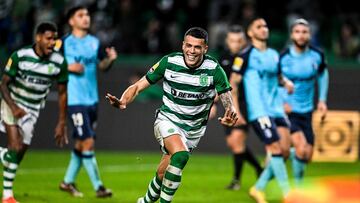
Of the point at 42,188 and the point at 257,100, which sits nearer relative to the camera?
the point at 257,100

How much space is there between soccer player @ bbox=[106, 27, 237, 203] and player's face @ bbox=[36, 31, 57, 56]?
2.14m

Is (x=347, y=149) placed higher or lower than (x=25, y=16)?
lower

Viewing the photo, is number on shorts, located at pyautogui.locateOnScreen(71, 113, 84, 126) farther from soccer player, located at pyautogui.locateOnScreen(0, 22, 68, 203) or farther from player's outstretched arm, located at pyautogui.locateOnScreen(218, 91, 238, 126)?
player's outstretched arm, located at pyautogui.locateOnScreen(218, 91, 238, 126)

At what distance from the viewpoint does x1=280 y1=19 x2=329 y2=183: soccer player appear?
11492 millimetres

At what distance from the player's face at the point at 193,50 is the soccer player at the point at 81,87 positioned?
11.1 feet

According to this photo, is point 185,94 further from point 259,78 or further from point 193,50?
point 259,78

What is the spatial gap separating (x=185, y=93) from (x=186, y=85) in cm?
8

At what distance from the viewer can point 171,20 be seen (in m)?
20.7

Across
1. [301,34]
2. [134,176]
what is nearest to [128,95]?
[301,34]

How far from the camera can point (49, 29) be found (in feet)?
31.9

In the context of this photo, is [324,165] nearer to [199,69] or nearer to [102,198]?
[102,198]

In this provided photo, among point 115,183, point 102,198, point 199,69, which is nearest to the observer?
point 199,69

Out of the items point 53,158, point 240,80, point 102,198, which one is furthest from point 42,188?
Answer: point 53,158

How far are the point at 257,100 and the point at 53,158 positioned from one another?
790cm
